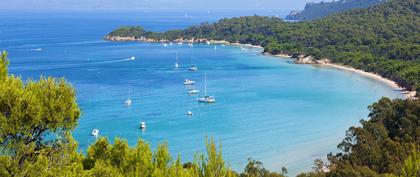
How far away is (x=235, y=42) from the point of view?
89.2 m

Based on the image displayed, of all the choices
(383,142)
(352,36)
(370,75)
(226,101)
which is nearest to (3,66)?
(383,142)

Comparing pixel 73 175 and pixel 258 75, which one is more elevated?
pixel 73 175

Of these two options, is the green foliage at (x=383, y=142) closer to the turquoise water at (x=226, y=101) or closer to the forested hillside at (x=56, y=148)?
the turquoise water at (x=226, y=101)

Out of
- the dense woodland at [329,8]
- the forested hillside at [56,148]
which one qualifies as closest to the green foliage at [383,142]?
the forested hillside at [56,148]

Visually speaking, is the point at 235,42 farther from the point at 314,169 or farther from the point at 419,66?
the point at 314,169

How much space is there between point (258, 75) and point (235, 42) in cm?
3535

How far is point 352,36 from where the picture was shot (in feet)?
232

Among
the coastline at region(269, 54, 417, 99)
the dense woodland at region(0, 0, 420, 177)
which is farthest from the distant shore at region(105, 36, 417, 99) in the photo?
the dense woodland at region(0, 0, 420, 177)

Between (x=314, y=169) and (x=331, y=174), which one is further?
(x=314, y=169)

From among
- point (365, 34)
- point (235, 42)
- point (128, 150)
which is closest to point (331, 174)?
point (128, 150)

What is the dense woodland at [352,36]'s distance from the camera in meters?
53.7

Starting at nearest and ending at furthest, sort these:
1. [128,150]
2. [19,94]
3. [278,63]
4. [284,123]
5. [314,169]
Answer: [19,94] < [128,150] < [314,169] < [284,123] < [278,63]

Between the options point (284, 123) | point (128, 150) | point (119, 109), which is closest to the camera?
point (128, 150)

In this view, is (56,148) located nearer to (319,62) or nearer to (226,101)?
(226,101)
